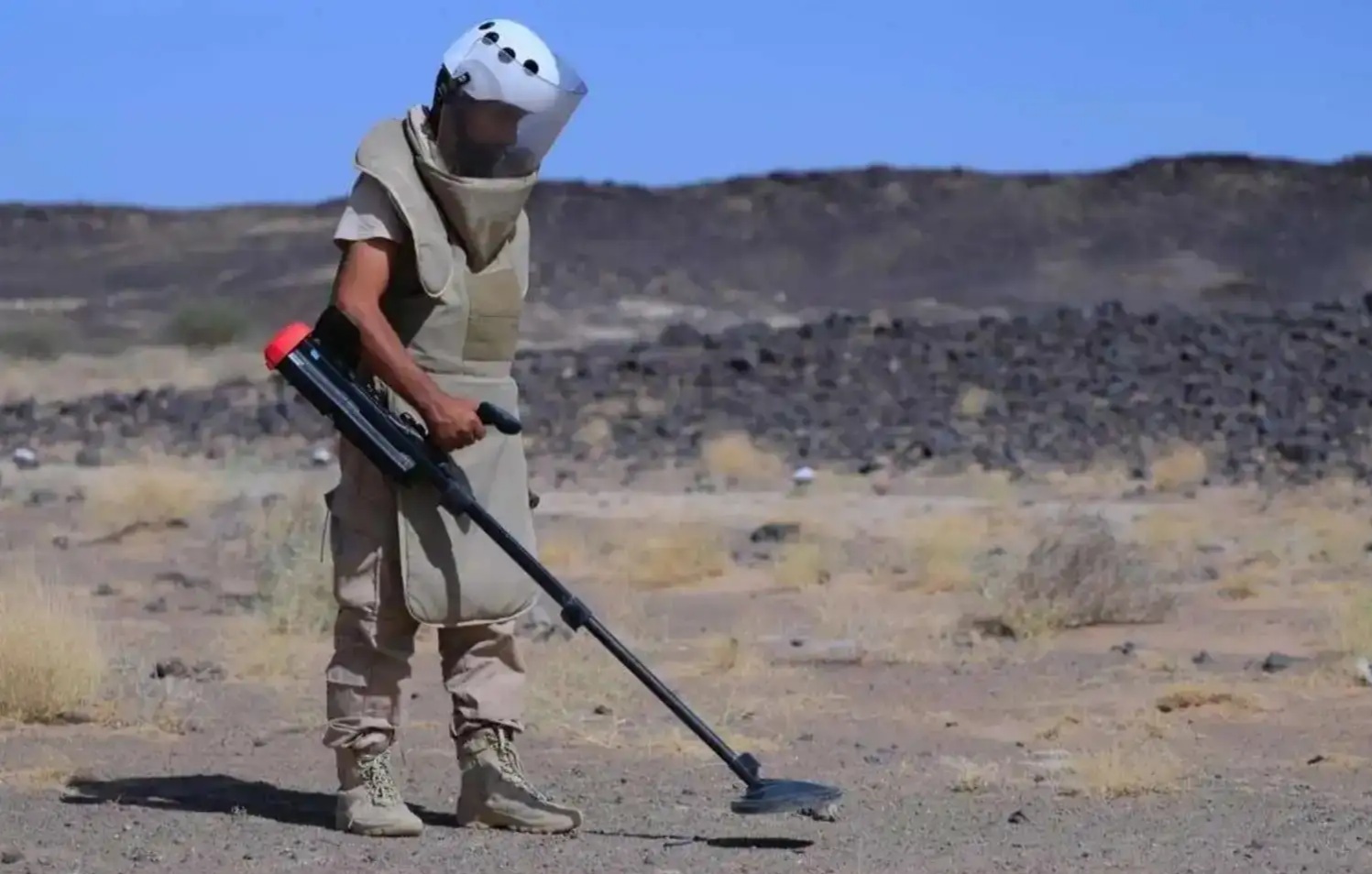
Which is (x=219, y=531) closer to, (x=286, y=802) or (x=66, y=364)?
(x=286, y=802)

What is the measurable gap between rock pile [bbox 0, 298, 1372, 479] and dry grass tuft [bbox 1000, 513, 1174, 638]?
891 centimetres

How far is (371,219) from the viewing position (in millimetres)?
6094

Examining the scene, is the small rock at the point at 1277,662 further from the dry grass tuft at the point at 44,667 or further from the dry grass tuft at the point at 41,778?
the dry grass tuft at the point at 41,778

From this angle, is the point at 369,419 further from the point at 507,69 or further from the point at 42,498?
the point at 42,498

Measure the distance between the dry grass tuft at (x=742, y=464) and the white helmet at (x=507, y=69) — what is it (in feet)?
Answer: 48.1

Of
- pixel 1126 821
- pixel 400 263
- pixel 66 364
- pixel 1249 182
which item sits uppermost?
pixel 1249 182

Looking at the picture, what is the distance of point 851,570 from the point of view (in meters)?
14.6

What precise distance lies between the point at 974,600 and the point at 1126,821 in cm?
622

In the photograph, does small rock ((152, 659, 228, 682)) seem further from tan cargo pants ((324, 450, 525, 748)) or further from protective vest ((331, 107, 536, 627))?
protective vest ((331, 107, 536, 627))

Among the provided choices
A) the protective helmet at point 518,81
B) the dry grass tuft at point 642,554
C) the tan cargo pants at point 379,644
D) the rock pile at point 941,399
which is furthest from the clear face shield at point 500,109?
the rock pile at point 941,399

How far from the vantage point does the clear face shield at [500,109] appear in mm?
6129

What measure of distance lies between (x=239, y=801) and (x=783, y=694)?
342 centimetres

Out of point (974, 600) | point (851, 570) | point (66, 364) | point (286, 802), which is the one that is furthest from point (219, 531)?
point (66, 364)

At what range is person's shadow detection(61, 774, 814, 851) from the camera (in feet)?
21.0
